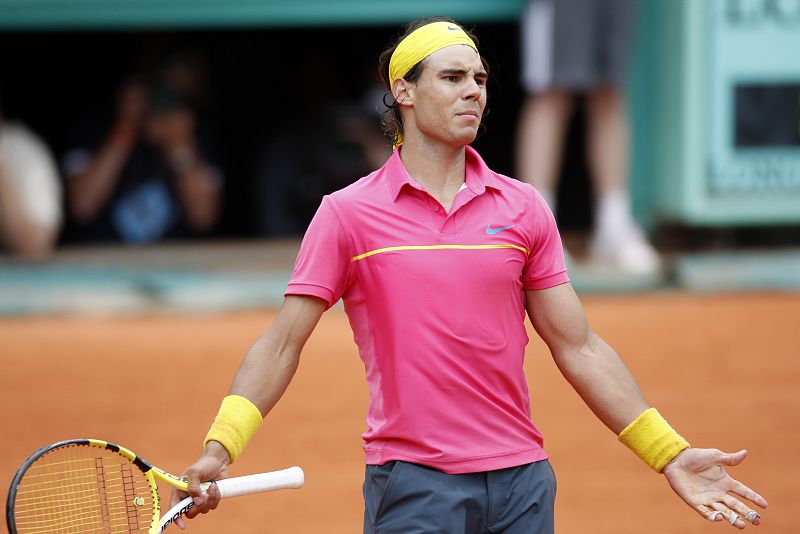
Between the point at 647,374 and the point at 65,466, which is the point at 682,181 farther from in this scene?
the point at 65,466

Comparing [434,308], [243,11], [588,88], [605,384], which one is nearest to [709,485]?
[605,384]

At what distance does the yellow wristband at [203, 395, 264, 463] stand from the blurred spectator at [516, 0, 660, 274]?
5.15 m

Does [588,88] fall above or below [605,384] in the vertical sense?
above

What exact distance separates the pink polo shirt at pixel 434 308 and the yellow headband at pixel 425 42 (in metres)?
0.27

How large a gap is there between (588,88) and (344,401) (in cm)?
278

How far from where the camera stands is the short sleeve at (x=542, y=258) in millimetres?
3023

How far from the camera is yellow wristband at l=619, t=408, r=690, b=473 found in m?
3.03

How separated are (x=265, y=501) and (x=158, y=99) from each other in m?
4.71

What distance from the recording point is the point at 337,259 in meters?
2.96

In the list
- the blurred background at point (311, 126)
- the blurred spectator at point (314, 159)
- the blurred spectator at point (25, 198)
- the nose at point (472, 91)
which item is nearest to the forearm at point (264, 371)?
the nose at point (472, 91)

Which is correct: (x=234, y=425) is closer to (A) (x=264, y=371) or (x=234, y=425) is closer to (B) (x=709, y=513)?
(A) (x=264, y=371)

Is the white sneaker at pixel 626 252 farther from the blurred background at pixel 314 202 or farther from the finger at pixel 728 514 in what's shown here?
the finger at pixel 728 514

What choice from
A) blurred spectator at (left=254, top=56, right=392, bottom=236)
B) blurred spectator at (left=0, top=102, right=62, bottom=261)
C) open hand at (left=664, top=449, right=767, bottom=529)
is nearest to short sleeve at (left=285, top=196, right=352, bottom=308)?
open hand at (left=664, top=449, right=767, bottom=529)

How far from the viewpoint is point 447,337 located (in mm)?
2898
